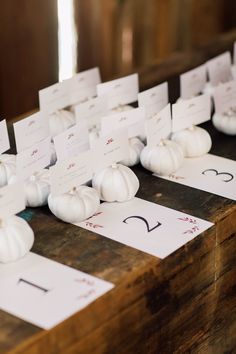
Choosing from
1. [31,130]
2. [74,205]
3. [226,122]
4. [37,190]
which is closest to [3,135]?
[31,130]

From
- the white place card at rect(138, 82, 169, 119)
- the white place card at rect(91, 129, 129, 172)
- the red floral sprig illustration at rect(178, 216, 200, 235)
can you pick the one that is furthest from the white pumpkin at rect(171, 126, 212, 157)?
the red floral sprig illustration at rect(178, 216, 200, 235)

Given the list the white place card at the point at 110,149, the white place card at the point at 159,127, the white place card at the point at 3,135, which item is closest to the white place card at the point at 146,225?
the white place card at the point at 110,149

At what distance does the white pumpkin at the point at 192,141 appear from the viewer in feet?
7.04

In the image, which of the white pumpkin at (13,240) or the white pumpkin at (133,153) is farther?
the white pumpkin at (133,153)

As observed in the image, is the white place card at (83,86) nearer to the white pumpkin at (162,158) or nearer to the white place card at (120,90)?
the white place card at (120,90)

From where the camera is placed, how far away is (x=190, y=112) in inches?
87.4

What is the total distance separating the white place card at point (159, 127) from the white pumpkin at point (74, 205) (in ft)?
1.00

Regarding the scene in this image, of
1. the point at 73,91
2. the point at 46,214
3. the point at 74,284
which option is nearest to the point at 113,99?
the point at 73,91

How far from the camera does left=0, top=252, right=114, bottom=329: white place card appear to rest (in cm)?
146

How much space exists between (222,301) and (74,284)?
0.52 metres

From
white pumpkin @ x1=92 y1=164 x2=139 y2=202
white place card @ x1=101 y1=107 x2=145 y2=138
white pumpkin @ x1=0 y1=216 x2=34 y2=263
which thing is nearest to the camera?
white pumpkin @ x1=0 y1=216 x2=34 y2=263

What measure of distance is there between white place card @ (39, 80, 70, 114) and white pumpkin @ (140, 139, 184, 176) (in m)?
0.38

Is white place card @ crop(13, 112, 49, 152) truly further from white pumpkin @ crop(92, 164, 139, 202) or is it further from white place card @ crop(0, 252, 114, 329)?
white place card @ crop(0, 252, 114, 329)

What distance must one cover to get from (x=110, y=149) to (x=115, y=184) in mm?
100
